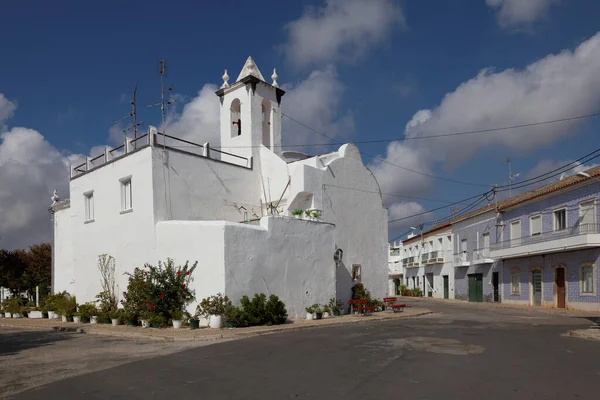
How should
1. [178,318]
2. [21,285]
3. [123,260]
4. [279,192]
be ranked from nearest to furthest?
[178,318]
[123,260]
[279,192]
[21,285]

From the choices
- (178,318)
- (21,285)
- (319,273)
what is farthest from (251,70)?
(21,285)

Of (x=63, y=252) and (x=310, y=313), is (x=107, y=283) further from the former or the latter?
(x=310, y=313)

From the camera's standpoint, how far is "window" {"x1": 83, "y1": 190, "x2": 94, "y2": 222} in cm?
2285

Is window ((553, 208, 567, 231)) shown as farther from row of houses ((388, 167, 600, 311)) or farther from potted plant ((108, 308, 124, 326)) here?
potted plant ((108, 308, 124, 326))

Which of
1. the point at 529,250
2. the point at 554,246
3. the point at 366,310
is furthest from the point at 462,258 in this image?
the point at 366,310

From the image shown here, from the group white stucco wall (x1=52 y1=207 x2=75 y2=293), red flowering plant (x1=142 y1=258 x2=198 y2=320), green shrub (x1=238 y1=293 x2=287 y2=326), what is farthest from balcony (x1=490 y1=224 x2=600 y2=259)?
white stucco wall (x1=52 y1=207 x2=75 y2=293)

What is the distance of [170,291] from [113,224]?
537 cm

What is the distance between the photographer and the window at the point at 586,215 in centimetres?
2572

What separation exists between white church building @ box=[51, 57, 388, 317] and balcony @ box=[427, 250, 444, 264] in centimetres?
2003

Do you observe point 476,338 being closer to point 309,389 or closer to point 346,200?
point 309,389

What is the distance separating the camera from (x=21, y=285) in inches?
1489

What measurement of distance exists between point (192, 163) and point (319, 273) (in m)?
6.98

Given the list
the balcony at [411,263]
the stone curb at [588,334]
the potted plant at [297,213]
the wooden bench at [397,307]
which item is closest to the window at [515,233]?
the wooden bench at [397,307]

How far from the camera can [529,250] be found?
3047cm
